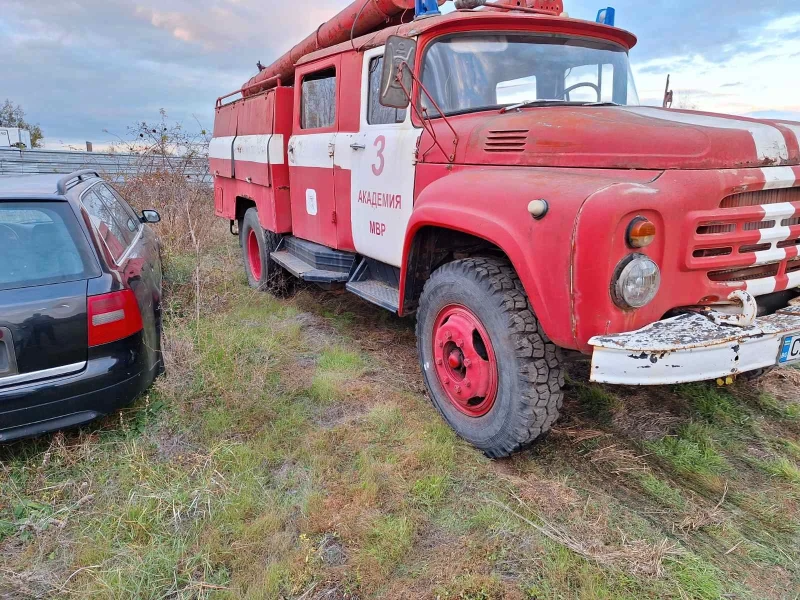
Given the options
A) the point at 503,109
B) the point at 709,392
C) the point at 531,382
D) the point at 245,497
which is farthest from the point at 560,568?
the point at 503,109

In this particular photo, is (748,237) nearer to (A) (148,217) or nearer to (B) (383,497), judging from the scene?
(B) (383,497)

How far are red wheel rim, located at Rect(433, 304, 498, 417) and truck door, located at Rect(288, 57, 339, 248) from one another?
1.84m

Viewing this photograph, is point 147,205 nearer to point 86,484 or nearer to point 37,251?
point 37,251

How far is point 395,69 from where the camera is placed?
10.3 feet

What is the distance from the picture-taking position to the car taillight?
2816mm

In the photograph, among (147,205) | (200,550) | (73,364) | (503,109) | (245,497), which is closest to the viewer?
(200,550)

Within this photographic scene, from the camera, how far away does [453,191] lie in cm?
289

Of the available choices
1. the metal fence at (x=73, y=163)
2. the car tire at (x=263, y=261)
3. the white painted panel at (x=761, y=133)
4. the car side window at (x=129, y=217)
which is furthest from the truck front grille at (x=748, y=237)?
A: the metal fence at (x=73, y=163)

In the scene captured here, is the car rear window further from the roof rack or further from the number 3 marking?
the number 3 marking

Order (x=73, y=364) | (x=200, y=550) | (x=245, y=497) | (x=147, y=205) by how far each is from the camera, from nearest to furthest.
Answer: (x=200, y=550) → (x=245, y=497) → (x=73, y=364) → (x=147, y=205)

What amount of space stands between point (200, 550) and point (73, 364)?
48.9 inches

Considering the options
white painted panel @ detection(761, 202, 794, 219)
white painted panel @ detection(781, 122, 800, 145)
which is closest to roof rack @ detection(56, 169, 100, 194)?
white painted panel @ detection(761, 202, 794, 219)

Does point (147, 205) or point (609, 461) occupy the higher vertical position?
point (147, 205)

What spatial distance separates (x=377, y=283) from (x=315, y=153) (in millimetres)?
1341
